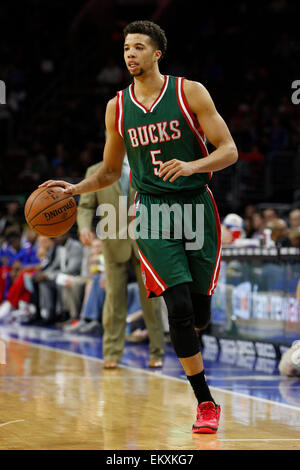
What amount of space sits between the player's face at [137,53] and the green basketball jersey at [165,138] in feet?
0.56

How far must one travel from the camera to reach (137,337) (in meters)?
9.58

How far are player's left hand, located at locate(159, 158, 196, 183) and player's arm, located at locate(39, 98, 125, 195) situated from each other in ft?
2.18

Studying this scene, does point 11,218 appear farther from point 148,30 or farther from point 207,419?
point 207,419

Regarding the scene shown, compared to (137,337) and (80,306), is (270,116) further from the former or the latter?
(137,337)

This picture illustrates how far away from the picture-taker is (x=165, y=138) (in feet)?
14.4

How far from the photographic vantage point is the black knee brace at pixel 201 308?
452 cm

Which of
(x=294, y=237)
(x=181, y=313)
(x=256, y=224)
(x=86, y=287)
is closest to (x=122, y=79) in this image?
(x=256, y=224)

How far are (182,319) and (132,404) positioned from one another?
3.97 feet

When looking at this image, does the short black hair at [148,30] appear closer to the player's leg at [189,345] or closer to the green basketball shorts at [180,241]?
the green basketball shorts at [180,241]

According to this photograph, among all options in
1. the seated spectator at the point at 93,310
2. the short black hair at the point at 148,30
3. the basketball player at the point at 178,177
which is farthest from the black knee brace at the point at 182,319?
the seated spectator at the point at 93,310

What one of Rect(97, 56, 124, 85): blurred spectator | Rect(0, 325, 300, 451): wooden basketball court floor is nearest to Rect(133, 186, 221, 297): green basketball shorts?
Rect(0, 325, 300, 451): wooden basketball court floor

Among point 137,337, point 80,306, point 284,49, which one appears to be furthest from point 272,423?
point 284,49

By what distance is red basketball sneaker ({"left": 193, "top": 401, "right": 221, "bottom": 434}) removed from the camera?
428 centimetres
